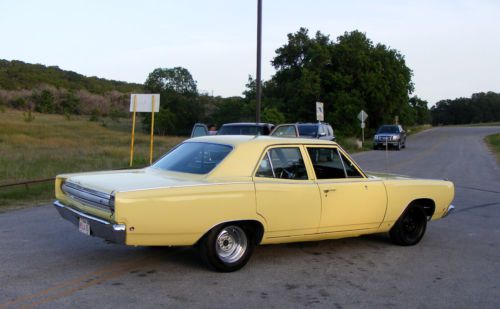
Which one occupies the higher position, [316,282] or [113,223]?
[113,223]

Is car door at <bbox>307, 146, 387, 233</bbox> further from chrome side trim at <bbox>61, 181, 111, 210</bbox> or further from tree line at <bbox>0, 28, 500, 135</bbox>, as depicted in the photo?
tree line at <bbox>0, 28, 500, 135</bbox>

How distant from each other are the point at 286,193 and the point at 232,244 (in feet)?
2.73

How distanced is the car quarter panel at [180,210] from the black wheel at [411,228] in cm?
256

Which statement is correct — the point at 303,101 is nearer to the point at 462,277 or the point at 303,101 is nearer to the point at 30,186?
the point at 30,186

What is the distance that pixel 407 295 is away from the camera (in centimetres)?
529

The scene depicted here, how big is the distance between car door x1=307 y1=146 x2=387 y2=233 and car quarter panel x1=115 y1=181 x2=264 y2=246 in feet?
3.71

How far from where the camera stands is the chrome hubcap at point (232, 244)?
589 centimetres

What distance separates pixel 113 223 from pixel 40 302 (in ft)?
3.08

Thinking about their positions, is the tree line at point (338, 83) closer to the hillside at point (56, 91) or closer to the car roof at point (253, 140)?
the car roof at point (253, 140)

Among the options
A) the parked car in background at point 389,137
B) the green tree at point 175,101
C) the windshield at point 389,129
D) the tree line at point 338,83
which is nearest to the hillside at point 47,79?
the green tree at point 175,101

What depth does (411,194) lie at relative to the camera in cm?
738

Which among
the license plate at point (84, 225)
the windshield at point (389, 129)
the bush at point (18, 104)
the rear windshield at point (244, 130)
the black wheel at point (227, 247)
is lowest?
the black wheel at point (227, 247)

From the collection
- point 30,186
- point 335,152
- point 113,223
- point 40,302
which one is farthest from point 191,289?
point 30,186

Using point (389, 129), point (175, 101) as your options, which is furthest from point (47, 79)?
point (389, 129)
